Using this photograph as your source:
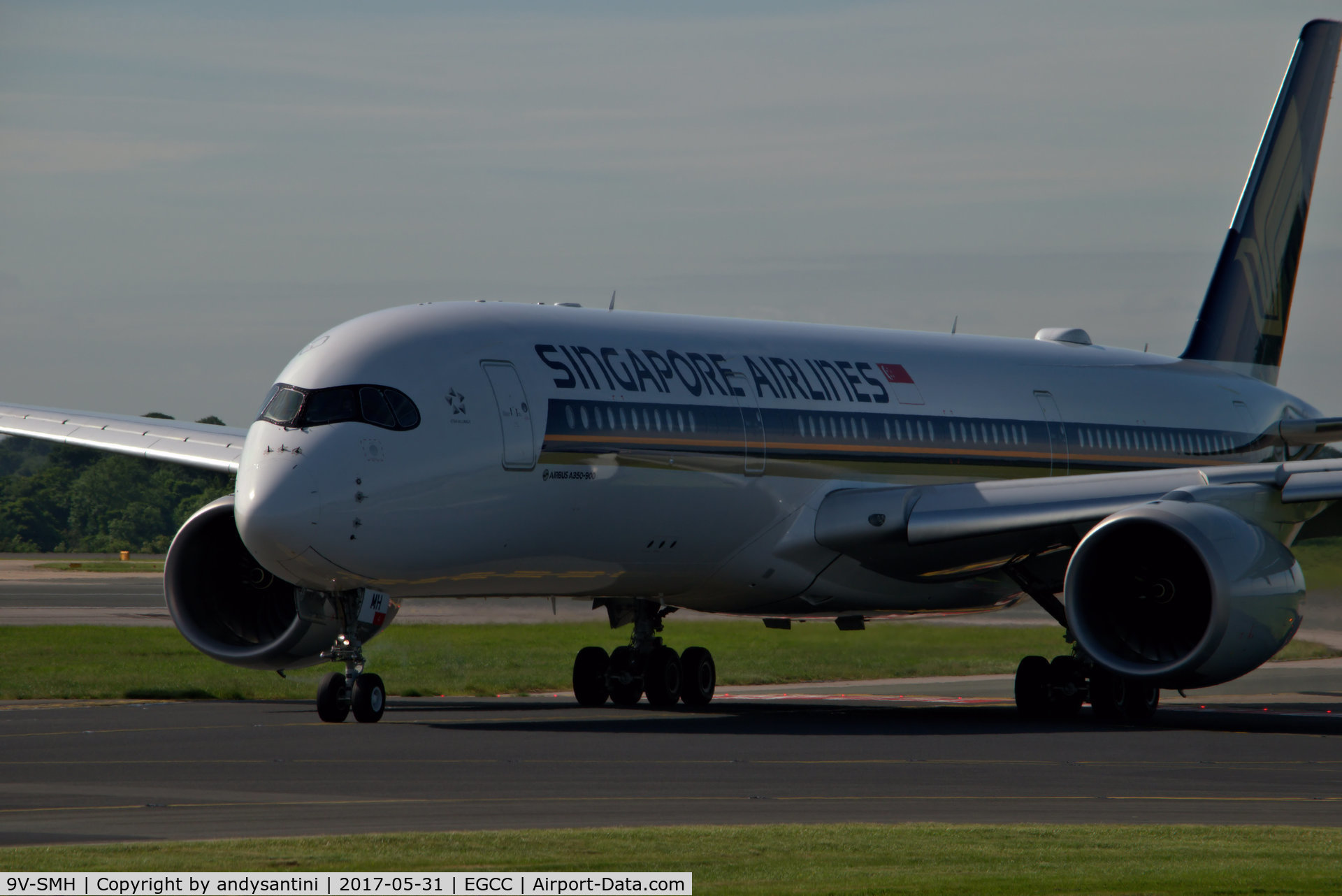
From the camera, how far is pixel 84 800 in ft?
45.8

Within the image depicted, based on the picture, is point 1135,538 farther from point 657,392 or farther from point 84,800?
point 84,800

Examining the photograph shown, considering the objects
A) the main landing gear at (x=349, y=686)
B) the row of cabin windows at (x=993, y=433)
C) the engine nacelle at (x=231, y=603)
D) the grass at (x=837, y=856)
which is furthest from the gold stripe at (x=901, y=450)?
the grass at (x=837, y=856)

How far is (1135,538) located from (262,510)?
997cm

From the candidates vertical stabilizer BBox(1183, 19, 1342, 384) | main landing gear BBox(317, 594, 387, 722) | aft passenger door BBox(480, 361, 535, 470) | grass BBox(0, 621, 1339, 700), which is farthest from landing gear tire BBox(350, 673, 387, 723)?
vertical stabilizer BBox(1183, 19, 1342, 384)

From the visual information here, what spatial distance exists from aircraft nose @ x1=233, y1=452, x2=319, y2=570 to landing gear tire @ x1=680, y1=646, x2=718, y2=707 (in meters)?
7.14

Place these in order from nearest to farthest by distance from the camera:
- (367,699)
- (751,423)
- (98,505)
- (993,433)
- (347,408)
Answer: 1. (347,408)
2. (367,699)
3. (751,423)
4. (993,433)
5. (98,505)

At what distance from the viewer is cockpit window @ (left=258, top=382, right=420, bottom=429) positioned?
63.7 ft

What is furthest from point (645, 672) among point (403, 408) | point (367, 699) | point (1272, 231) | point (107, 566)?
point (107, 566)

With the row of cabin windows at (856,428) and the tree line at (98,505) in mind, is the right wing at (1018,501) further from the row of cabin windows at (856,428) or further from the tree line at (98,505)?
the tree line at (98,505)

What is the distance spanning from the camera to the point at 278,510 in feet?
61.6

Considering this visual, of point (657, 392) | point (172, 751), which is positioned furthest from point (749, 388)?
point (172, 751)

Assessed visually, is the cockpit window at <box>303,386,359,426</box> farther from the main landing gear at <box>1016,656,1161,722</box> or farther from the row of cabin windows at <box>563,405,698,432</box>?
the main landing gear at <box>1016,656,1161,722</box>

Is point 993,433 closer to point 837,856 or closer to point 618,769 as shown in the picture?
point 618,769

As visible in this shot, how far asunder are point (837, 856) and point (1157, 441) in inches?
786
